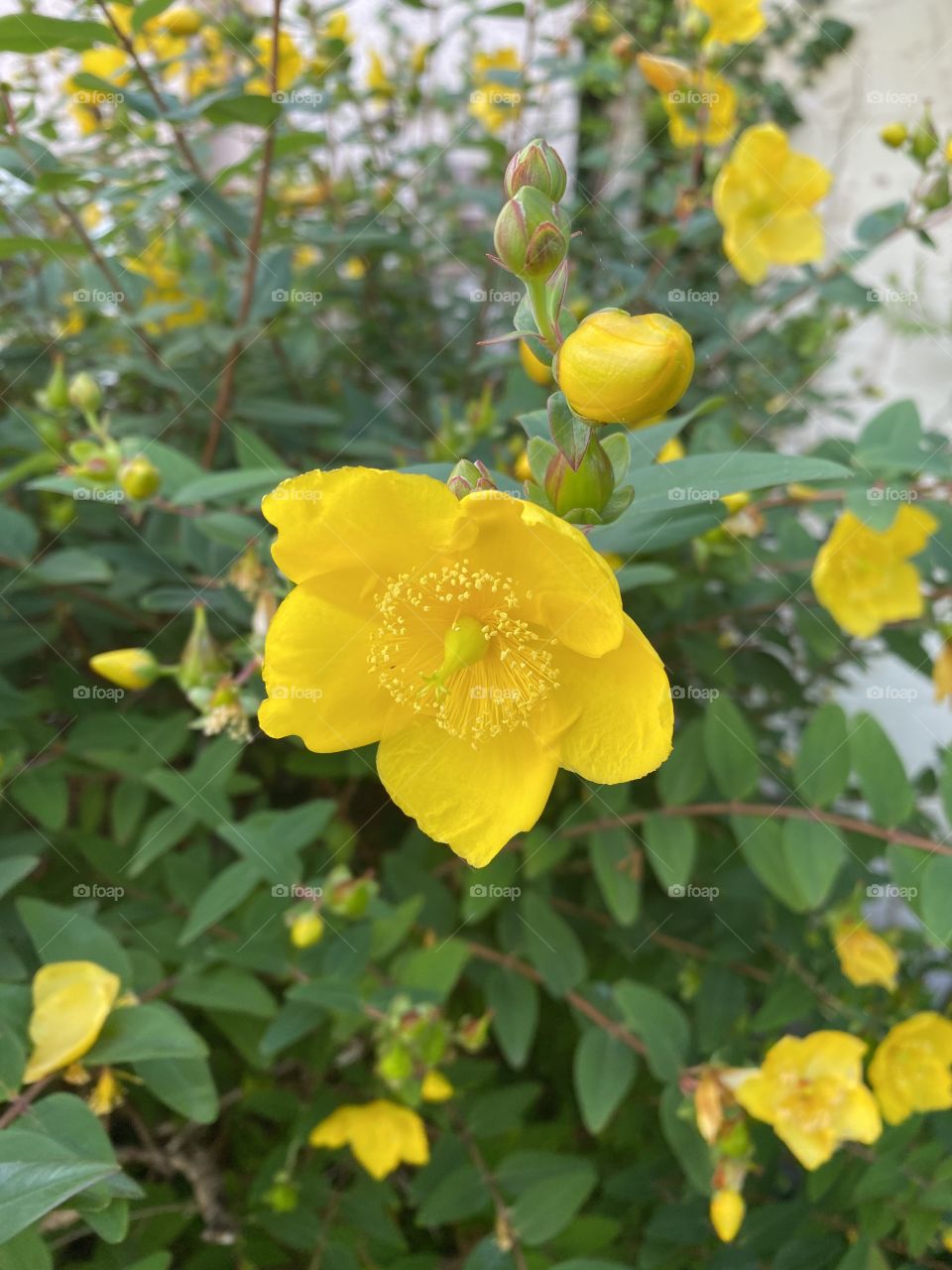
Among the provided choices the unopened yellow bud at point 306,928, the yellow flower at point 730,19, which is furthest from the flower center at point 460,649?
the yellow flower at point 730,19

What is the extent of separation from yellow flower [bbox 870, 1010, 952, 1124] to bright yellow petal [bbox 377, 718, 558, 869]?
0.60 m

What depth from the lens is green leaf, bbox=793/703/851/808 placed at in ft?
2.95

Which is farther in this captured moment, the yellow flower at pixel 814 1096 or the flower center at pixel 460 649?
the yellow flower at pixel 814 1096

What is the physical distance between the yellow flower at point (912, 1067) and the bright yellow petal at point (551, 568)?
0.65 metres

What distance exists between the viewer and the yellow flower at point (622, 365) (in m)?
0.46

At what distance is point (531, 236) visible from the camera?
0.50 m

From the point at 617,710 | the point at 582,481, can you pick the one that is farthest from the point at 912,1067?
the point at 582,481

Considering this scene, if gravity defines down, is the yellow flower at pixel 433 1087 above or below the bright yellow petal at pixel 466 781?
below

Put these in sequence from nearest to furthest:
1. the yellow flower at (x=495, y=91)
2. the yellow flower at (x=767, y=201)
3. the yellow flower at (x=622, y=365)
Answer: the yellow flower at (x=622, y=365), the yellow flower at (x=767, y=201), the yellow flower at (x=495, y=91)

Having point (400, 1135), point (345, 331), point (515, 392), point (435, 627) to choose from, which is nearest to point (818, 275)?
point (515, 392)

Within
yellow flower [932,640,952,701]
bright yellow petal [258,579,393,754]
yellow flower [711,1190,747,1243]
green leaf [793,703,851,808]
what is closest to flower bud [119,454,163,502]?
bright yellow petal [258,579,393,754]

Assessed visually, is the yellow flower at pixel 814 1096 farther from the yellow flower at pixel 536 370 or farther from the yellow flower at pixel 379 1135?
the yellow flower at pixel 536 370

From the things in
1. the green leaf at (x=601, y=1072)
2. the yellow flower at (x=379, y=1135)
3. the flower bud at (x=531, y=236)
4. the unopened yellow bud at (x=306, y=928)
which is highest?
the flower bud at (x=531, y=236)

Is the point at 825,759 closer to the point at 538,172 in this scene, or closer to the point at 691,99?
the point at 538,172
